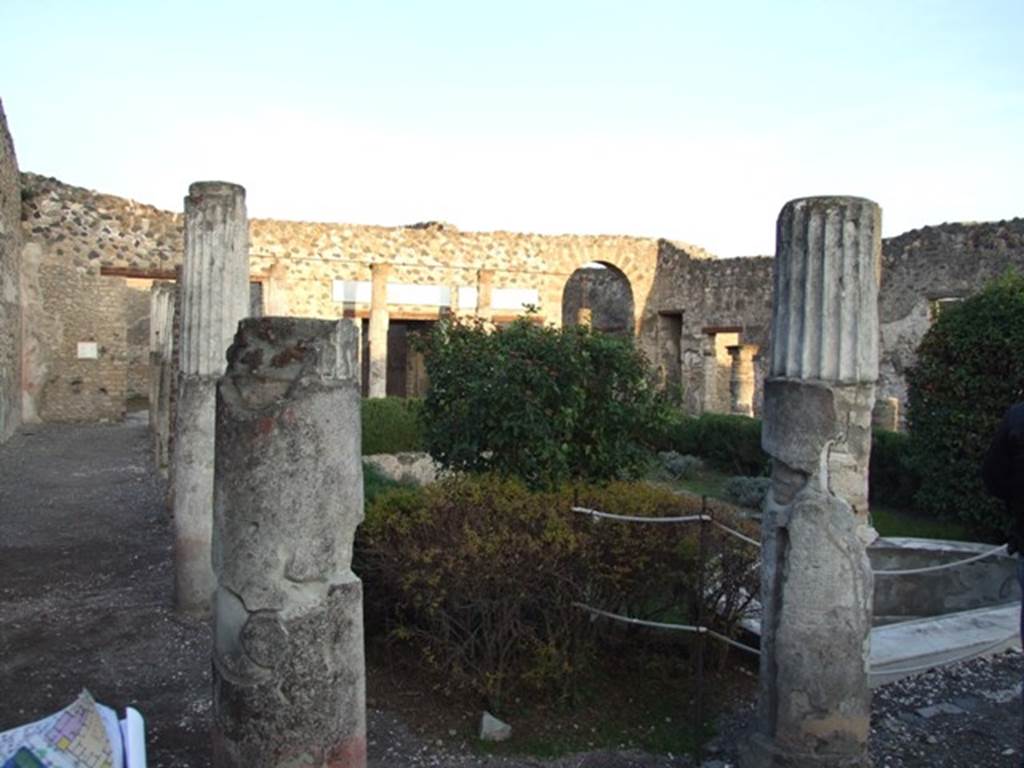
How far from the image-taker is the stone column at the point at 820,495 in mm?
3490

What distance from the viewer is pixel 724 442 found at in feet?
48.0

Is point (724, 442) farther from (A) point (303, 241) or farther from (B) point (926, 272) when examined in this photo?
(A) point (303, 241)

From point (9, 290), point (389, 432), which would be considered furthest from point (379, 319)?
point (9, 290)

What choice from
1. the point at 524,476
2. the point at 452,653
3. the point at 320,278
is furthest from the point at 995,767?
the point at 320,278

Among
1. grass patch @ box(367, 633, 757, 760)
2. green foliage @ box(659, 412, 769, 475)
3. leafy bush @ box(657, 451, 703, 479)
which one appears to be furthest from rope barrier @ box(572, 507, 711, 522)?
leafy bush @ box(657, 451, 703, 479)

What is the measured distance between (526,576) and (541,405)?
1600mm

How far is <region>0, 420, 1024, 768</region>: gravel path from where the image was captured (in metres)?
4.08

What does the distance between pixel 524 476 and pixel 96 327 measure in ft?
53.0

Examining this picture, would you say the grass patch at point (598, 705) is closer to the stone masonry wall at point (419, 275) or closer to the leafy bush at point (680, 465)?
the leafy bush at point (680, 465)

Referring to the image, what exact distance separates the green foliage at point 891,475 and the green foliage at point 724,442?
A: 1.91 m

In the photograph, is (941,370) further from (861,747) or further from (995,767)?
(861,747)

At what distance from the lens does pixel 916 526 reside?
9828 millimetres

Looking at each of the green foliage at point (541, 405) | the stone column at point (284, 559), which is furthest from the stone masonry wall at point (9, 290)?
the stone column at point (284, 559)

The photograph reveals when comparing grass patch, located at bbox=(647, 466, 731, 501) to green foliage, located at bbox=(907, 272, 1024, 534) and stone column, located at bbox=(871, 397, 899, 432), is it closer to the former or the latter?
stone column, located at bbox=(871, 397, 899, 432)
